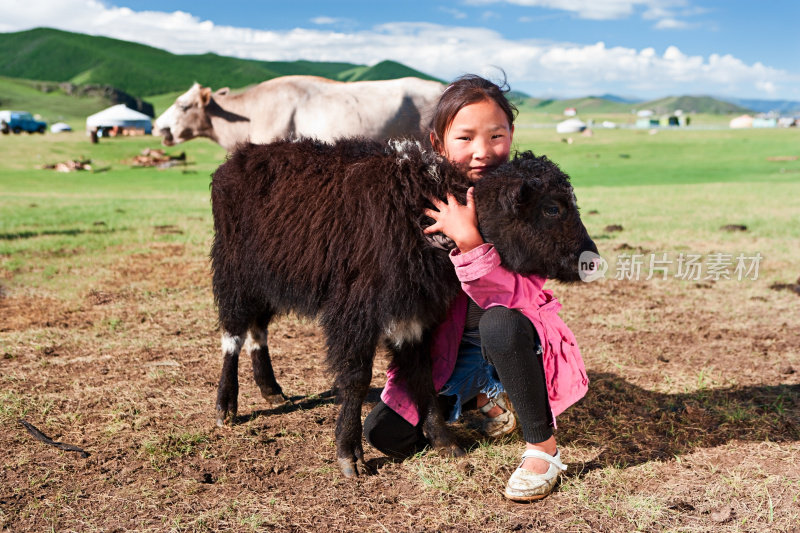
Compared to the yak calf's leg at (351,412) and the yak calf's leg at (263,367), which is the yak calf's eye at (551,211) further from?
the yak calf's leg at (263,367)

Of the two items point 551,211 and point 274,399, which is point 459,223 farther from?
point 274,399

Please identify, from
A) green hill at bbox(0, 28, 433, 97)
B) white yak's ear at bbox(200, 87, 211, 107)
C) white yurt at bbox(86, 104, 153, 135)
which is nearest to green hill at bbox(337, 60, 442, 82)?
green hill at bbox(0, 28, 433, 97)

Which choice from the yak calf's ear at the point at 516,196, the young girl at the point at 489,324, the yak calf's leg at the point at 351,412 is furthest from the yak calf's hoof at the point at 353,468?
the yak calf's ear at the point at 516,196

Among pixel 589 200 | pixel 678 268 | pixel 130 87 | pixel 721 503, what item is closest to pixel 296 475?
pixel 721 503

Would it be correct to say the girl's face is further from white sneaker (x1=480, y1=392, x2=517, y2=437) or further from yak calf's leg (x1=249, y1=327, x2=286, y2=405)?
yak calf's leg (x1=249, y1=327, x2=286, y2=405)

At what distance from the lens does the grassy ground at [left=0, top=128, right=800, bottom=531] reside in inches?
113

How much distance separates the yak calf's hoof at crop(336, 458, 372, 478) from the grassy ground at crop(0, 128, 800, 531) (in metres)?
0.05

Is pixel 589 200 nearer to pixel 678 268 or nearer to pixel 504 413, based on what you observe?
pixel 678 268

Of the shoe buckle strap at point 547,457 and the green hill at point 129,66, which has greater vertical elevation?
the green hill at point 129,66

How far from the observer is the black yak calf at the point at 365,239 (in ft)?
9.22

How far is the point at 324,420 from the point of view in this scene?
3.92 meters

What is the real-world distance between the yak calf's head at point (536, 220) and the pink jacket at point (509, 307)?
0.36 ft

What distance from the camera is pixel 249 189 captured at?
3.50 m

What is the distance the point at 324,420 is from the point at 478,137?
78.5 inches
